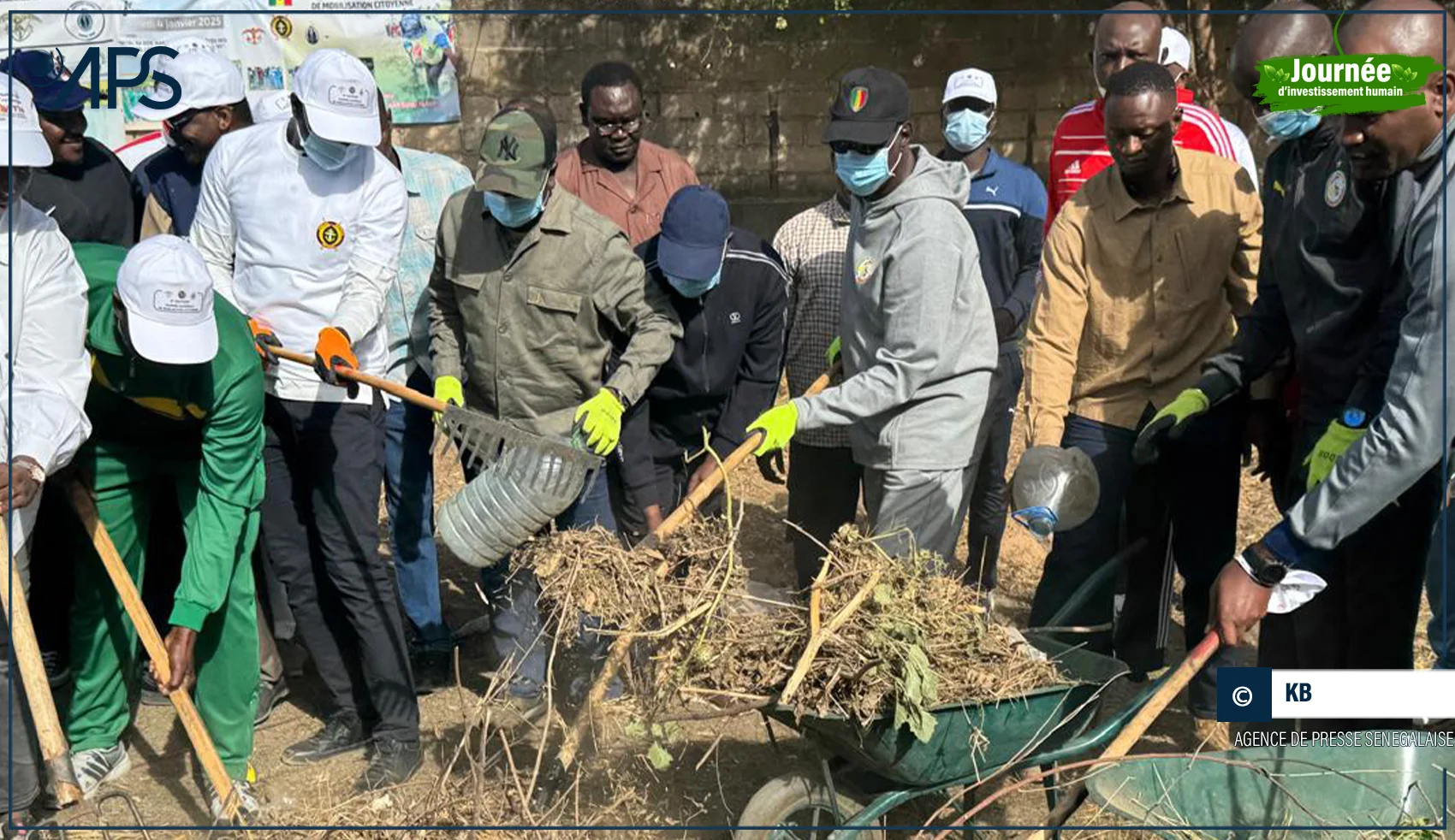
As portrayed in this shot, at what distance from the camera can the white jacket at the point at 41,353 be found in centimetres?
430

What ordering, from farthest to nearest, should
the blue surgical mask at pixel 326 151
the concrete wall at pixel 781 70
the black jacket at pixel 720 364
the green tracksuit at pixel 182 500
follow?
the concrete wall at pixel 781 70
the black jacket at pixel 720 364
the blue surgical mask at pixel 326 151
the green tracksuit at pixel 182 500

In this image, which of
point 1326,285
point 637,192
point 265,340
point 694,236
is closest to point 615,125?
point 637,192

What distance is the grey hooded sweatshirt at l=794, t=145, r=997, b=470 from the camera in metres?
4.55

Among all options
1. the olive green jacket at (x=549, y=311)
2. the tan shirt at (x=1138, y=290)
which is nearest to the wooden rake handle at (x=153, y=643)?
the olive green jacket at (x=549, y=311)

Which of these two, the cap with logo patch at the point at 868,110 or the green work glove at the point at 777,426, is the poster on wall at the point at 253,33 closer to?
the cap with logo patch at the point at 868,110

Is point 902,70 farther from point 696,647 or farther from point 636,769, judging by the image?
point 696,647

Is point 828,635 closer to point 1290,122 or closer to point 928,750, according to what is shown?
point 928,750

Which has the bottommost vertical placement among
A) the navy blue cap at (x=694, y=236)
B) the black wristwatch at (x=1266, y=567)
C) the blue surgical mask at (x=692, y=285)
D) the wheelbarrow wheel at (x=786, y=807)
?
the wheelbarrow wheel at (x=786, y=807)

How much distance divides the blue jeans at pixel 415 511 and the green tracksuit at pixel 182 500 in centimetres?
97

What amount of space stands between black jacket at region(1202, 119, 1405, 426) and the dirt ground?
4.68 feet

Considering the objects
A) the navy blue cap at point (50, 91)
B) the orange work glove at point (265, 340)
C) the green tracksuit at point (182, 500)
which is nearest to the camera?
the green tracksuit at point (182, 500)

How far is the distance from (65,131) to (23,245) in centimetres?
183

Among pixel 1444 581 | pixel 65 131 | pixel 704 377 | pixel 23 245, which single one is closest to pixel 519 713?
pixel 704 377

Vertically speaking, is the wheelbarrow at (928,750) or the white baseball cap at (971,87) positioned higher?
the white baseball cap at (971,87)
